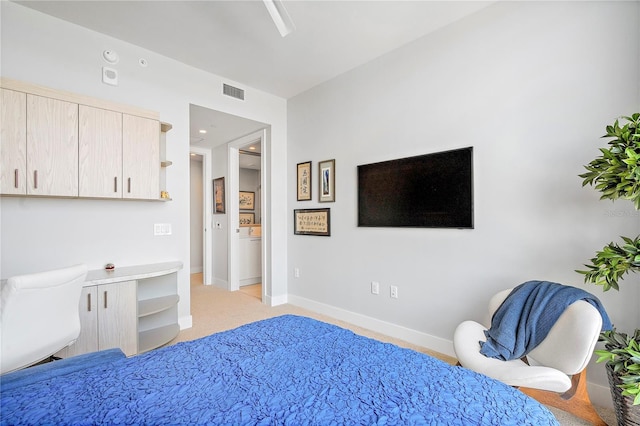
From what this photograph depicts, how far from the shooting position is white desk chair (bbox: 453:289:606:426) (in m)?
1.50

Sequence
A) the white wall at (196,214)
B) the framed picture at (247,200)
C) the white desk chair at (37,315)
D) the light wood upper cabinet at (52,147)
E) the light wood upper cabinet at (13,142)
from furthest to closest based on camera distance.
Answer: the framed picture at (247,200)
the white wall at (196,214)
the light wood upper cabinet at (52,147)
the light wood upper cabinet at (13,142)
the white desk chair at (37,315)

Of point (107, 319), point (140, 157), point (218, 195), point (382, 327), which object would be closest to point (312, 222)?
point (382, 327)

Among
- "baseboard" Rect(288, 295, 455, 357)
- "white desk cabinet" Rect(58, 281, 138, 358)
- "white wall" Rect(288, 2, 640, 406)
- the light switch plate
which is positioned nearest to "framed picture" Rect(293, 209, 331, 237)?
"white wall" Rect(288, 2, 640, 406)

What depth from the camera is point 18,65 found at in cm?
232

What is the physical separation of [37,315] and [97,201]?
137 cm

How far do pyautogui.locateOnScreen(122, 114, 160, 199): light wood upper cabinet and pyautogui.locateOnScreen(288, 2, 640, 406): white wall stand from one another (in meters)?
1.92

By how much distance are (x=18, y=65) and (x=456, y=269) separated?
394 cm

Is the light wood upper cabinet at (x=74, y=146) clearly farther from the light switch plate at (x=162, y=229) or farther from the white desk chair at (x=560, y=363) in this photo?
the white desk chair at (x=560, y=363)

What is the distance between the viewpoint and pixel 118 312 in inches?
93.6

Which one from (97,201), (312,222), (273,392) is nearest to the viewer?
(273,392)

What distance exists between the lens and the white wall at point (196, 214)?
6.20 metres

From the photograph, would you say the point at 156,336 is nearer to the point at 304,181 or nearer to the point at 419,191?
the point at 304,181

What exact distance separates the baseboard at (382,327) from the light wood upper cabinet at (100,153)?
2.50 m

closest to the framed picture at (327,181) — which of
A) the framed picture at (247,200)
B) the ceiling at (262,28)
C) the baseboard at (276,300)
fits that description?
the ceiling at (262,28)
